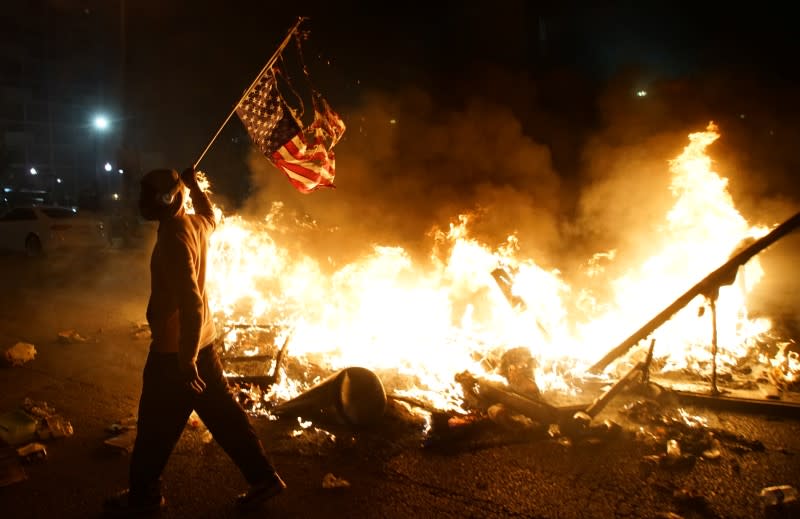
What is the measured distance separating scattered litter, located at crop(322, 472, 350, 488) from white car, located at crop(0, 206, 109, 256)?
53.3ft

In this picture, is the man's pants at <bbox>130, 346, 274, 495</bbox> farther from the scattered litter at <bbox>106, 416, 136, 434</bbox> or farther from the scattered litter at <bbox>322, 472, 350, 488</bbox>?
the scattered litter at <bbox>106, 416, 136, 434</bbox>

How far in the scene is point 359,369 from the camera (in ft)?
17.0

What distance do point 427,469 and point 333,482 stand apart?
0.79m

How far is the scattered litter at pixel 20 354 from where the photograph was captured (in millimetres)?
6352

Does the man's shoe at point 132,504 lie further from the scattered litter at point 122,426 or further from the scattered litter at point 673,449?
the scattered litter at point 673,449

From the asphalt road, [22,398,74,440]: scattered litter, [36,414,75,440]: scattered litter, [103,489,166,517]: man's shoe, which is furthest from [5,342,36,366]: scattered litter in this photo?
[103,489,166,517]: man's shoe

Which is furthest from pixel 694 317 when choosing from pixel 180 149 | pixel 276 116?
pixel 180 149

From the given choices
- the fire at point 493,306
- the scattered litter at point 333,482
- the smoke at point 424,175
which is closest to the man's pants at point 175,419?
the scattered litter at point 333,482

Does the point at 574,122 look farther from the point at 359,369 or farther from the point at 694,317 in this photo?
the point at 359,369

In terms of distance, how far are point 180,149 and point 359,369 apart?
2247 centimetres

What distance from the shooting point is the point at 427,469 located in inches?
164

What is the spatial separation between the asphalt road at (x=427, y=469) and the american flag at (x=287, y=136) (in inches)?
118

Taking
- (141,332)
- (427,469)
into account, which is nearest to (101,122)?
(141,332)

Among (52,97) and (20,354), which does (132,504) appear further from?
(52,97)
